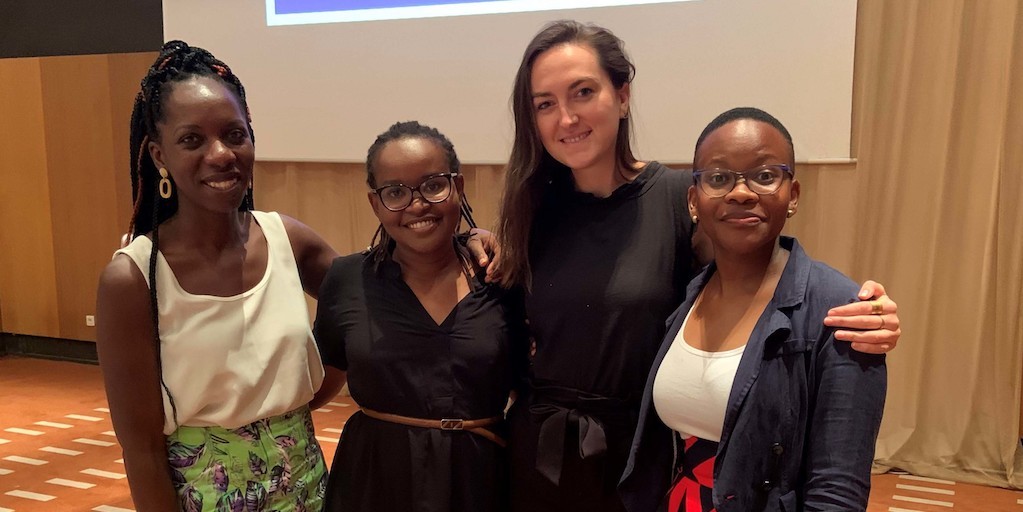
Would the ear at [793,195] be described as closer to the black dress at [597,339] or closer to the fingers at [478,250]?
the black dress at [597,339]

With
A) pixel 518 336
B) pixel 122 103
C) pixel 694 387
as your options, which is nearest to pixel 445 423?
pixel 518 336

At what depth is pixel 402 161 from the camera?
1.73 meters

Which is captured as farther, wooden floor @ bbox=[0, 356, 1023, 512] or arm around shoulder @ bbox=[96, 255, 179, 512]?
wooden floor @ bbox=[0, 356, 1023, 512]

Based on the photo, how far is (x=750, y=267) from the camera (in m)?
1.41

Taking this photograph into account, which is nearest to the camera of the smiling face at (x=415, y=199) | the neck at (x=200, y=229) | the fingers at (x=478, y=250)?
the neck at (x=200, y=229)

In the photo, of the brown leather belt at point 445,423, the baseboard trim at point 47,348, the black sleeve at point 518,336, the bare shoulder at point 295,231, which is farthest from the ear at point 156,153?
the baseboard trim at point 47,348

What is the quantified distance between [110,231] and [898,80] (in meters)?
5.07

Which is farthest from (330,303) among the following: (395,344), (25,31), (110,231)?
(25,31)

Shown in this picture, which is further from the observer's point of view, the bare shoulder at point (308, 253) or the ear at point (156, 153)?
the bare shoulder at point (308, 253)

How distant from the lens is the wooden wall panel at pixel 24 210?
5.73 m

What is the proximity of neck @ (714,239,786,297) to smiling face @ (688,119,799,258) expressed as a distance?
31 millimetres

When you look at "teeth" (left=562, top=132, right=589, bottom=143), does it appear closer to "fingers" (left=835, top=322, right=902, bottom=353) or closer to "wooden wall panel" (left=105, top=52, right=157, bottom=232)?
"fingers" (left=835, top=322, right=902, bottom=353)

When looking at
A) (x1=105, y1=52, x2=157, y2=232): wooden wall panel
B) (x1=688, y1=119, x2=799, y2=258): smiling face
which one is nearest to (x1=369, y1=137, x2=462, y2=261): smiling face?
(x1=688, y1=119, x2=799, y2=258): smiling face

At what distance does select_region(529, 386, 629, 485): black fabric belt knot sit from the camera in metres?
1.67
